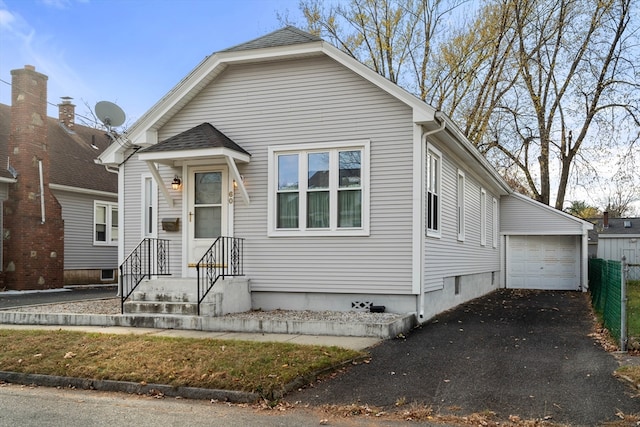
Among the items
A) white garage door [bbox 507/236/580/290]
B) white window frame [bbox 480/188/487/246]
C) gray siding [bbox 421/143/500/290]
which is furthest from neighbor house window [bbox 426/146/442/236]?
white garage door [bbox 507/236/580/290]

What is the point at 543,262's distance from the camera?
21031mm

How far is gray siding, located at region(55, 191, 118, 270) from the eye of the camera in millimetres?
20266

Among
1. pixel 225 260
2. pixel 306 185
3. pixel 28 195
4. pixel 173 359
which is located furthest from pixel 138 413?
pixel 28 195

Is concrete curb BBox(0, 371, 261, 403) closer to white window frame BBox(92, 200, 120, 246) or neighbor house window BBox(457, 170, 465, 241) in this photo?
neighbor house window BBox(457, 170, 465, 241)

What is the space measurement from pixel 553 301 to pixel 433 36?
14.7 metres

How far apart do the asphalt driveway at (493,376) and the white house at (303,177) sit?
5.60 feet

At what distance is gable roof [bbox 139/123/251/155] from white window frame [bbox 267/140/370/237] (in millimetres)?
768

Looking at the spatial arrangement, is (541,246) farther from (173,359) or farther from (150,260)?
(173,359)

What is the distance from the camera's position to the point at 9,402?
5926 millimetres

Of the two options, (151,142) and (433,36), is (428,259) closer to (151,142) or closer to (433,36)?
(151,142)

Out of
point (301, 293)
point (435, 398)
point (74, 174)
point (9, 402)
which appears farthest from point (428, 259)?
point (74, 174)

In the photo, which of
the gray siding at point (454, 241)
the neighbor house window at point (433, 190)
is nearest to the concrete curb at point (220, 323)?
the gray siding at point (454, 241)

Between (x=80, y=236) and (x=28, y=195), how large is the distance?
329cm

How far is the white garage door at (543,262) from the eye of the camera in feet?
67.6
